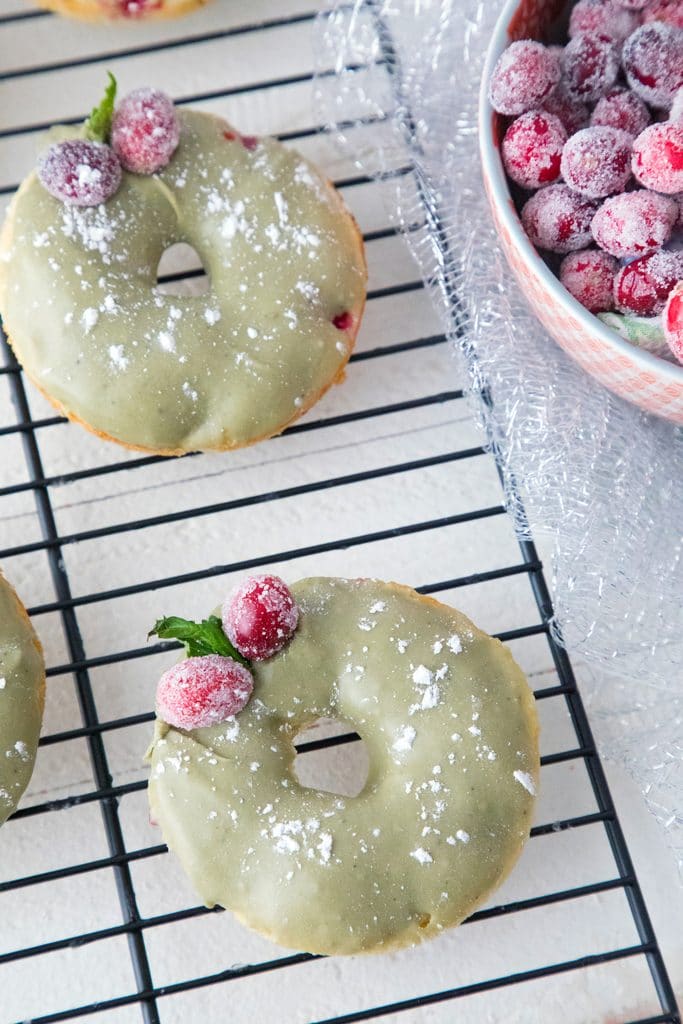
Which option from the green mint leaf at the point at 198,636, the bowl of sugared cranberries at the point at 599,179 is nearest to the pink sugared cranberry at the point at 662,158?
the bowl of sugared cranberries at the point at 599,179

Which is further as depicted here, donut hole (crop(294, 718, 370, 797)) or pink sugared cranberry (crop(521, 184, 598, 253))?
donut hole (crop(294, 718, 370, 797))

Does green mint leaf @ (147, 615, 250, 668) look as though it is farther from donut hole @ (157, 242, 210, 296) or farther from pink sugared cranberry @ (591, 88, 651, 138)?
pink sugared cranberry @ (591, 88, 651, 138)

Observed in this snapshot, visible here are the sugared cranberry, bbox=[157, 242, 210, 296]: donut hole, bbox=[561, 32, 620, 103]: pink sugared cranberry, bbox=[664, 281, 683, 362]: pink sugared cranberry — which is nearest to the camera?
bbox=[664, 281, 683, 362]: pink sugared cranberry

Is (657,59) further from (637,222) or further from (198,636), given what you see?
(198,636)

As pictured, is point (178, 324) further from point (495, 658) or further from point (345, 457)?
point (495, 658)

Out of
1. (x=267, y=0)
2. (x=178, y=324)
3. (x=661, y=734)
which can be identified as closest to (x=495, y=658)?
(x=661, y=734)

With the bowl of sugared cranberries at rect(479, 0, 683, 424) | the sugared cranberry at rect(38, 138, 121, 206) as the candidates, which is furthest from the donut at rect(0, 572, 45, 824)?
the bowl of sugared cranberries at rect(479, 0, 683, 424)
